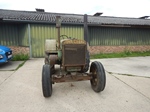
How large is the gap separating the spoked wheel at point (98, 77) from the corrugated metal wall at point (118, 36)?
22.6ft

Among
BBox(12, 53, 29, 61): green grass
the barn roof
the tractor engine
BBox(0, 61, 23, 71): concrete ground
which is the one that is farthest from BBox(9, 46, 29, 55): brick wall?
the tractor engine

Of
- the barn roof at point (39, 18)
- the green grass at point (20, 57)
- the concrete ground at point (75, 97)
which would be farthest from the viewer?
the barn roof at point (39, 18)

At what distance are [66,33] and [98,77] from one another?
645 centimetres

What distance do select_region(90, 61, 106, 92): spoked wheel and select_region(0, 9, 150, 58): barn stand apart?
442 cm

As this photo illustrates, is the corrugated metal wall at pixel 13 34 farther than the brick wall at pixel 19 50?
No

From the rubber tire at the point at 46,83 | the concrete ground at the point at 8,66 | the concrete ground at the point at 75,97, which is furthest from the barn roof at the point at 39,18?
the rubber tire at the point at 46,83

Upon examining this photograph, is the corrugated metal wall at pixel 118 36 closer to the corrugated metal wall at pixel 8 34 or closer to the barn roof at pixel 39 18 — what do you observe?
the barn roof at pixel 39 18

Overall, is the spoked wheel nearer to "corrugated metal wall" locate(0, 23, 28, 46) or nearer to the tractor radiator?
the tractor radiator

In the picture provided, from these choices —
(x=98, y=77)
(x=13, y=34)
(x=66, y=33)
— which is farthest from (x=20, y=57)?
(x=98, y=77)

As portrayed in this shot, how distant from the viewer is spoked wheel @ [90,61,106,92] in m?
3.24

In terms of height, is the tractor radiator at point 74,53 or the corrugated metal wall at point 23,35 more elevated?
the corrugated metal wall at point 23,35

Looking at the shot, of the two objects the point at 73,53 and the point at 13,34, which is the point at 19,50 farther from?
the point at 73,53

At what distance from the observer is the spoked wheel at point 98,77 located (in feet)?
10.6

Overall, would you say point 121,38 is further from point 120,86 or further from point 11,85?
point 11,85
